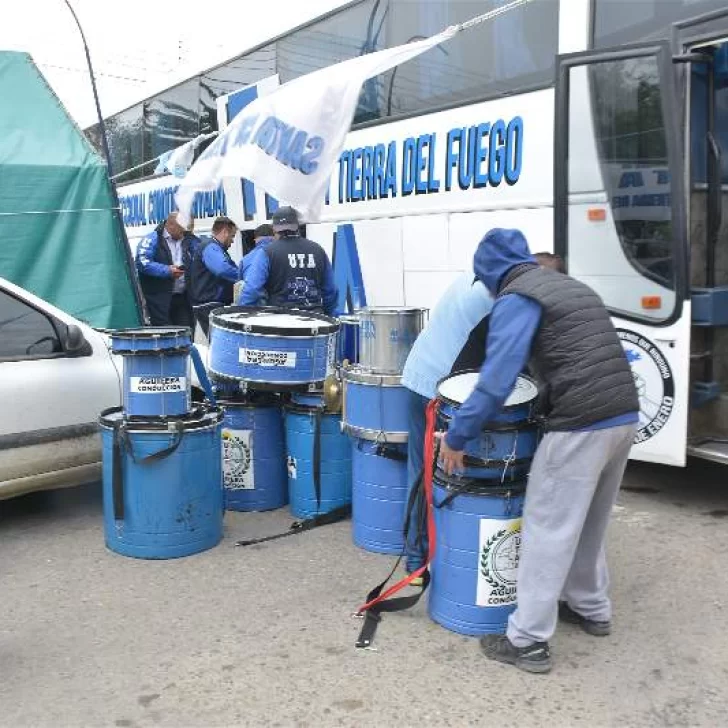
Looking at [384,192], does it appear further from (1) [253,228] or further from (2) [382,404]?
(2) [382,404]

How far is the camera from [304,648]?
143 inches

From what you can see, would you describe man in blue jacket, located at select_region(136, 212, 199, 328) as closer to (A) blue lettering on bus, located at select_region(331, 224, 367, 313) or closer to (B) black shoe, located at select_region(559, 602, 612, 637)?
(A) blue lettering on bus, located at select_region(331, 224, 367, 313)

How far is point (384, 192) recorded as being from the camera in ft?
24.6

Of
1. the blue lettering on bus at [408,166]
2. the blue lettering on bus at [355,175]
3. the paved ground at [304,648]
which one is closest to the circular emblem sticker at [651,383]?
the paved ground at [304,648]

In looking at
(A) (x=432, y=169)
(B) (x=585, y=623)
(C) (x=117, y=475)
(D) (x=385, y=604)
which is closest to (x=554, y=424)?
(B) (x=585, y=623)

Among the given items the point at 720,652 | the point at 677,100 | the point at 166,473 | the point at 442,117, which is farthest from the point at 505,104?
the point at 720,652

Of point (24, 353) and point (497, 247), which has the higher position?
point (497, 247)

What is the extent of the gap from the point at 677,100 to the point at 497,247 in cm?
243

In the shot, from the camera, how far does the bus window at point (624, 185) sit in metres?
5.29

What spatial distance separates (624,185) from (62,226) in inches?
184

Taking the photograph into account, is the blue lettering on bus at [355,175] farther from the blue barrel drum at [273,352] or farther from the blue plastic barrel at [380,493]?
the blue plastic barrel at [380,493]

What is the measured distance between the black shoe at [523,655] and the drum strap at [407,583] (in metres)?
0.47

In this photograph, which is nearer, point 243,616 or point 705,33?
point 243,616

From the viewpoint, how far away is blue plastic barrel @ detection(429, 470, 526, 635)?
358 centimetres
